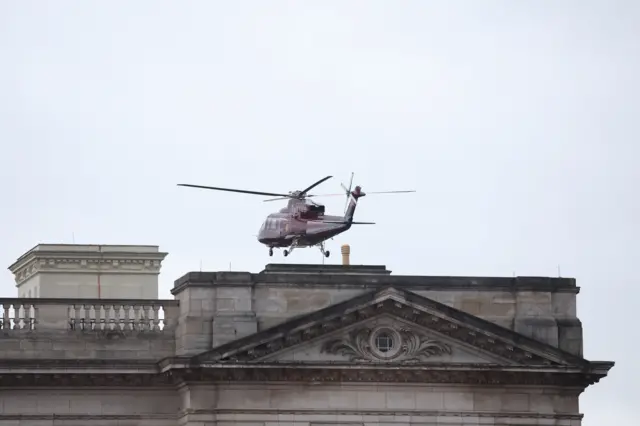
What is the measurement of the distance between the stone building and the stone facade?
0.03 metres

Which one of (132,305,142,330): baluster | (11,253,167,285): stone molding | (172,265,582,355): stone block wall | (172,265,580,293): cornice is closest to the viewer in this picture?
(172,265,582,355): stone block wall

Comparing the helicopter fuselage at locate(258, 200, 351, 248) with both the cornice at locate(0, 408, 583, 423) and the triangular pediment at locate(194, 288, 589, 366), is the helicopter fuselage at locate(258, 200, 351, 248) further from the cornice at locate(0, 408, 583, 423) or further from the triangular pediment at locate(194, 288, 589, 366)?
the cornice at locate(0, 408, 583, 423)

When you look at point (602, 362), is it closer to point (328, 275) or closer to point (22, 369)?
point (328, 275)

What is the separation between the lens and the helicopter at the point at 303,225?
307 ft

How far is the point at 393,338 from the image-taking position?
86.8m

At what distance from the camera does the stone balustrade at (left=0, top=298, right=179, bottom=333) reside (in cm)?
8656

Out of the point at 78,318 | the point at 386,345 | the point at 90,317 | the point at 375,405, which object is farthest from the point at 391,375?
the point at 78,318

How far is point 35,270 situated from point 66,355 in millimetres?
19003

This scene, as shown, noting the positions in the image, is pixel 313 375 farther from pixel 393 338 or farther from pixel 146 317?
pixel 146 317

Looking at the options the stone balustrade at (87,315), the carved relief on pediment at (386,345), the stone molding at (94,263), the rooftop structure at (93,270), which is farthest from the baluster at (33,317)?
the stone molding at (94,263)

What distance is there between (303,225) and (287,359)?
8.96 m

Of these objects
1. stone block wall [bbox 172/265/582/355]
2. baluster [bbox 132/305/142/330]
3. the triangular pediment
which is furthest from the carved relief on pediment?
baluster [bbox 132/305/142/330]

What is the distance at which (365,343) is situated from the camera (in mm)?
86562

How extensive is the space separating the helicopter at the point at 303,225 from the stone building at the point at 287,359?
19.8 feet
